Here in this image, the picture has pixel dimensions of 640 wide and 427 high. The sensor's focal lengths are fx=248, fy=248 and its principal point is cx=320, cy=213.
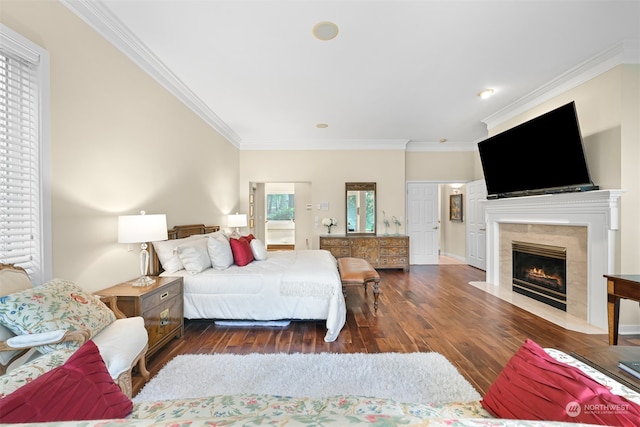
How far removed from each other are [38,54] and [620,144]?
5.08 m

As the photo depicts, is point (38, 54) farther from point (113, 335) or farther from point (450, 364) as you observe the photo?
point (450, 364)

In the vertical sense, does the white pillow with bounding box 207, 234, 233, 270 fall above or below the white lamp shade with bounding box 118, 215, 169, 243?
below

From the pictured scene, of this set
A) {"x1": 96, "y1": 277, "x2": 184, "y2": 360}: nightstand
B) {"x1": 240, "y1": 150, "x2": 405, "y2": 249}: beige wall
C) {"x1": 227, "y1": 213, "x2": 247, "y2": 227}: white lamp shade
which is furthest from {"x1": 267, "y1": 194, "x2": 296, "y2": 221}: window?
{"x1": 96, "y1": 277, "x2": 184, "y2": 360}: nightstand

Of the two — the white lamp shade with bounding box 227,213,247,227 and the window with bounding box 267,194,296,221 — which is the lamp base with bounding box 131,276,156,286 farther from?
the window with bounding box 267,194,296,221

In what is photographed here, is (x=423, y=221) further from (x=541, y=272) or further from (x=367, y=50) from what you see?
(x=367, y=50)

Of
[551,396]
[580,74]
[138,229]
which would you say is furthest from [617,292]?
[138,229]

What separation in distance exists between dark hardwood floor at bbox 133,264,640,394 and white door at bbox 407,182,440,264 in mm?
2584

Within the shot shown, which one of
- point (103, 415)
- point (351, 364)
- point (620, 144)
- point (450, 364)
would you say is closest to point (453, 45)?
point (620, 144)

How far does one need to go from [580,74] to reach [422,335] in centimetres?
355

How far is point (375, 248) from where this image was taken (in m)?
5.62

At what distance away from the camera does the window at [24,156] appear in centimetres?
152

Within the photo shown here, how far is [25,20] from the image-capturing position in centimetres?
159

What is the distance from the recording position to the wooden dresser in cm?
561

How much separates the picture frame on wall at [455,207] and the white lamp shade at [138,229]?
276 inches
